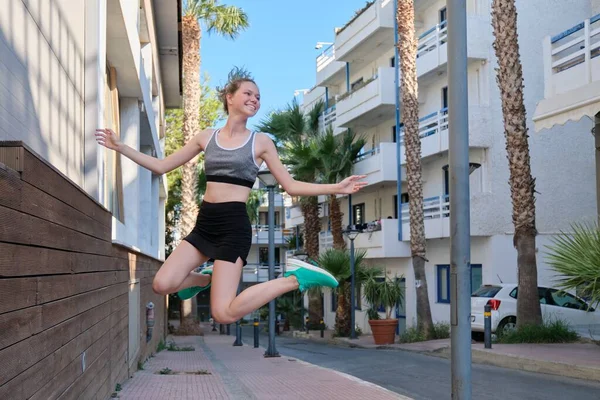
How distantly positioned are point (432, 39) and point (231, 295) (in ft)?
88.5

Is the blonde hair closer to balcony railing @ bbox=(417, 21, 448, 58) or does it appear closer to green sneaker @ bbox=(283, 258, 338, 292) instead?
green sneaker @ bbox=(283, 258, 338, 292)

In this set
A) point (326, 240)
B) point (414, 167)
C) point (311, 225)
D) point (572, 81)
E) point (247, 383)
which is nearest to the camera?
point (247, 383)

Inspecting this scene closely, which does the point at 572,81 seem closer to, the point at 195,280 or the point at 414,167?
the point at 414,167

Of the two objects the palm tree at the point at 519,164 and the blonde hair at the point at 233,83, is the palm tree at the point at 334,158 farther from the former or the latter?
the blonde hair at the point at 233,83

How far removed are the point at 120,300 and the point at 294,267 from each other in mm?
6040

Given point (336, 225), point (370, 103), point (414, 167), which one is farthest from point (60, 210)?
point (370, 103)

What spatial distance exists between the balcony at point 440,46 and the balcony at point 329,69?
1076cm

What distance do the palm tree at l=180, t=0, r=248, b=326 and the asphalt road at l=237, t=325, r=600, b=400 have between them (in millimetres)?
14911

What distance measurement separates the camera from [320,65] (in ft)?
148

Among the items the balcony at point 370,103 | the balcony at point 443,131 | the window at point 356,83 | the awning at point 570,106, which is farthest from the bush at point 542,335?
the window at point 356,83

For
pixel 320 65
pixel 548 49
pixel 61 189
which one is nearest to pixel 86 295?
pixel 61 189

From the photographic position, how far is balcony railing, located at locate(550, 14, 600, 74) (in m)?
15.9

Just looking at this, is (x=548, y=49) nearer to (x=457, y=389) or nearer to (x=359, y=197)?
(x=457, y=389)

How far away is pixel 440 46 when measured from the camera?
1159 inches
